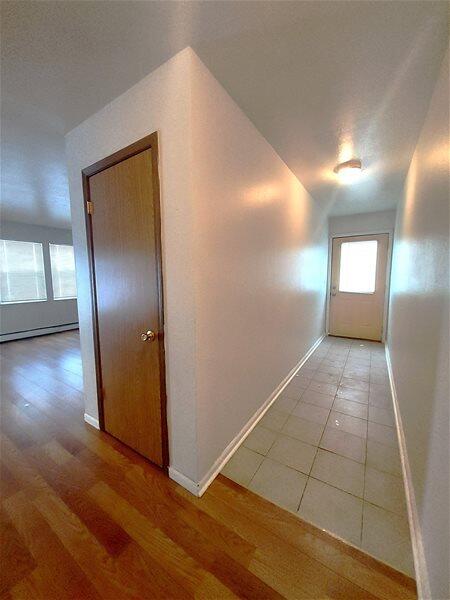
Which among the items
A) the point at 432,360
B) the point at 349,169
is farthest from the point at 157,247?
the point at 349,169

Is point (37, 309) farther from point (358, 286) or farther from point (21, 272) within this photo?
point (358, 286)

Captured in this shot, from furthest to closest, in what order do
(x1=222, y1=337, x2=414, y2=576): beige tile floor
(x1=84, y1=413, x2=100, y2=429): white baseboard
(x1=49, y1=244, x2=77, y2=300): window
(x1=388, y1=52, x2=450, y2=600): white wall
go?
(x1=49, y1=244, x2=77, y2=300): window, (x1=84, y1=413, x2=100, y2=429): white baseboard, (x1=222, y1=337, x2=414, y2=576): beige tile floor, (x1=388, y1=52, x2=450, y2=600): white wall

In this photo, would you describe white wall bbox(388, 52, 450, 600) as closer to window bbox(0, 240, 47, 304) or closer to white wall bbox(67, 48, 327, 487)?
white wall bbox(67, 48, 327, 487)

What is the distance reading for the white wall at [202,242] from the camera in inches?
47.8

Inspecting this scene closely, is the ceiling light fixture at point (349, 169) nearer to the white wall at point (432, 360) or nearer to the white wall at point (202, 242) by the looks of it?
the white wall at point (432, 360)

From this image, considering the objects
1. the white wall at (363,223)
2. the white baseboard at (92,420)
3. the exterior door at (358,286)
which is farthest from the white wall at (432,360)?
the exterior door at (358,286)

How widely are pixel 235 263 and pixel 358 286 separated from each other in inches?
153

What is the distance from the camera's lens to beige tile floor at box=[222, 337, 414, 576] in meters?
1.20

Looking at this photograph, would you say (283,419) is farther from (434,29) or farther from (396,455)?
(434,29)

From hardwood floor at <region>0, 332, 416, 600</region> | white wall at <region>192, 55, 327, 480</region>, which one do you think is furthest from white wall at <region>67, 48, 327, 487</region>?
hardwood floor at <region>0, 332, 416, 600</region>

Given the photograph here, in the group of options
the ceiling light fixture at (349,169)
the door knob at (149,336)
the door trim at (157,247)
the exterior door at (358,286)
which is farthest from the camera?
the exterior door at (358,286)

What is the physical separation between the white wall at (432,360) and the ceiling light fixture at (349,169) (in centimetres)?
57

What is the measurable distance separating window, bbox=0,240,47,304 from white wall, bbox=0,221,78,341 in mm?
107

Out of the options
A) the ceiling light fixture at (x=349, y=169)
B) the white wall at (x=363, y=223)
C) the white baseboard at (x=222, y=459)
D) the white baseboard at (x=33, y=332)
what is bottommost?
the white baseboard at (x=222, y=459)
